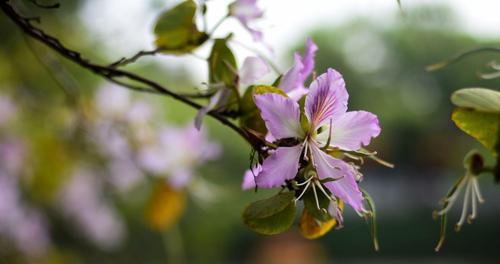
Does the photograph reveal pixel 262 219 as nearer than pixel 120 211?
Yes

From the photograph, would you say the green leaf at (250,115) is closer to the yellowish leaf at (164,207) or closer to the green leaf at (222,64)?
the green leaf at (222,64)

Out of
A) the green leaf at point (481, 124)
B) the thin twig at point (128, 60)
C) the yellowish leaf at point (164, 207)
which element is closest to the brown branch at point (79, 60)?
the thin twig at point (128, 60)

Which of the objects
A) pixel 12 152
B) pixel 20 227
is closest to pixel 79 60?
pixel 12 152

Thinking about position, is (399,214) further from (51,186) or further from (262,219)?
(262,219)

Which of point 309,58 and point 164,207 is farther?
point 164,207

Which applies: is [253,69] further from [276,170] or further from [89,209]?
[89,209]

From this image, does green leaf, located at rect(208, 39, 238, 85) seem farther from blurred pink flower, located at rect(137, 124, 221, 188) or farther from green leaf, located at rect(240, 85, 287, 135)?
blurred pink flower, located at rect(137, 124, 221, 188)

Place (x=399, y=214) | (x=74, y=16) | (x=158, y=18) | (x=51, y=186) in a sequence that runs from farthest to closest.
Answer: (x=399, y=214) → (x=74, y=16) → (x=51, y=186) → (x=158, y=18)

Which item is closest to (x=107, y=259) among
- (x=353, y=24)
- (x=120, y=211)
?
(x=120, y=211)
